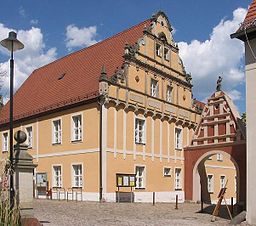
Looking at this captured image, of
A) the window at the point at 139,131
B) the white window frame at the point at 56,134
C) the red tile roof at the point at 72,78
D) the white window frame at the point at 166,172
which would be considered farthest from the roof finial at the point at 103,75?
the white window frame at the point at 166,172

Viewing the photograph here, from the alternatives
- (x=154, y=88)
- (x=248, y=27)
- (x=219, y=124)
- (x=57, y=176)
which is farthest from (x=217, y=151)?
(x=248, y=27)

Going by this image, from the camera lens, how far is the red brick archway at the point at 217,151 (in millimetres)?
22984

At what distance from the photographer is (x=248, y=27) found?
14.9 m

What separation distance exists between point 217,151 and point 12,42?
16769mm

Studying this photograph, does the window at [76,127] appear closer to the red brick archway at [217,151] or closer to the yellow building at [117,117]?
the yellow building at [117,117]

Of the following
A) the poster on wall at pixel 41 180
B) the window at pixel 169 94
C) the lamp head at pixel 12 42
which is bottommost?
the poster on wall at pixel 41 180

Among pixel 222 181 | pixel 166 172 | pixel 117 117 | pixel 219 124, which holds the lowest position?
pixel 222 181

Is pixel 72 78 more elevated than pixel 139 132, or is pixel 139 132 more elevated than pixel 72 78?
pixel 72 78

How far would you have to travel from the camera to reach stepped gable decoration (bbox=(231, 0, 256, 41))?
14.8 metres

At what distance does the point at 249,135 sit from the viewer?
15.0 meters

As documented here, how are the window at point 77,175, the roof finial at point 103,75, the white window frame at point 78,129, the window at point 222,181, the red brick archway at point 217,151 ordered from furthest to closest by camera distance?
the window at point 222,181 < the white window frame at point 78,129 < the window at point 77,175 < the roof finial at point 103,75 < the red brick archway at point 217,151

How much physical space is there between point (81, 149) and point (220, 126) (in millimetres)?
8525

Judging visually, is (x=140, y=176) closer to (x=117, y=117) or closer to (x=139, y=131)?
(x=139, y=131)

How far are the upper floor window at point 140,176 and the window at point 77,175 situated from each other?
3.51 meters
